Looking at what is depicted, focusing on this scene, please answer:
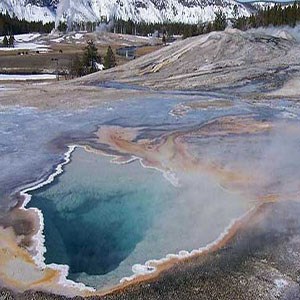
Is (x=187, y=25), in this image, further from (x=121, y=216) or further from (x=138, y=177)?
(x=121, y=216)

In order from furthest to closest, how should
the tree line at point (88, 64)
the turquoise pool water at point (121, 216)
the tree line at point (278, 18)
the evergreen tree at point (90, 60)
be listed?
1. the tree line at point (278, 18)
2. the evergreen tree at point (90, 60)
3. the tree line at point (88, 64)
4. the turquoise pool water at point (121, 216)

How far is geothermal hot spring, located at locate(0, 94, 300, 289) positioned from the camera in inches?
361

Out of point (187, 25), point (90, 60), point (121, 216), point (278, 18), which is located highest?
point (278, 18)

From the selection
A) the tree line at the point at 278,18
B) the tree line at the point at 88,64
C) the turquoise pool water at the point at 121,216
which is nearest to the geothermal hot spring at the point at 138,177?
the turquoise pool water at the point at 121,216

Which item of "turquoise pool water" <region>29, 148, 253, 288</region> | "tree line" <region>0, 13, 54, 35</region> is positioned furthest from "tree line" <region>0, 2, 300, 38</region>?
"turquoise pool water" <region>29, 148, 253, 288</region>

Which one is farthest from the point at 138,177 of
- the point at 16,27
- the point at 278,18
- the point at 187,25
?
the point at 187,25

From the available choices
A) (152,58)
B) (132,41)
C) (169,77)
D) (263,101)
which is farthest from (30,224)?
(132,41)

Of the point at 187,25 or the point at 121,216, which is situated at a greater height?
the point at 187,25

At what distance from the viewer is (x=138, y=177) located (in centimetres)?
1283

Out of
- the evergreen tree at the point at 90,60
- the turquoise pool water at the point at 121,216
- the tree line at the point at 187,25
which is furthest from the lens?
the tree line at the point at 187,25

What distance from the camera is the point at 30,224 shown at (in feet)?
32.8

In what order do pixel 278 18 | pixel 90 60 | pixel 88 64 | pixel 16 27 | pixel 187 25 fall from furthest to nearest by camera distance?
pixel 187 25, pixel 16 27, pixel 278 18, pixel 90 60, pixel 88 64

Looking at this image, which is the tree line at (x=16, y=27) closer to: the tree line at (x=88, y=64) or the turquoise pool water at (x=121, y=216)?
the tree line at (x=88, y=64)

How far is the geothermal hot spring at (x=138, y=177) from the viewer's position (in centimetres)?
917
